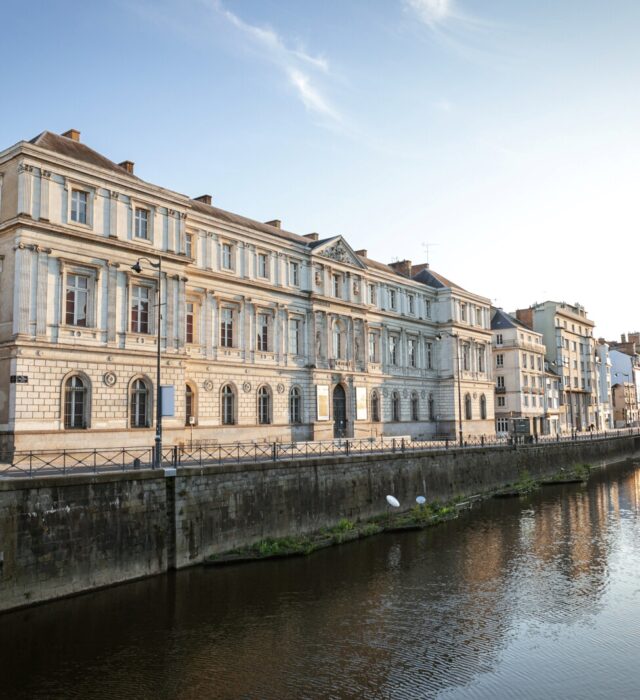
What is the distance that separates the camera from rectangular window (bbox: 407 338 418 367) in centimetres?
6069

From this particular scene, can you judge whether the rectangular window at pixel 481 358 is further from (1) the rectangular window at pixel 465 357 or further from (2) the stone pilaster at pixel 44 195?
(2) the stone pilaster at pixel 44 195

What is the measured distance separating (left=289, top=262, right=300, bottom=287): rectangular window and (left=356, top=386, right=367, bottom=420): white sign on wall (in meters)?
10.2

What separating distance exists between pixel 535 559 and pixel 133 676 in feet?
56.0

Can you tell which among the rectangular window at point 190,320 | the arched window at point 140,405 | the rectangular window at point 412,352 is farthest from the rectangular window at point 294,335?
the rectangular window at point 412,352

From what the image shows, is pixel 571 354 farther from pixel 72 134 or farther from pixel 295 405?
pixel 72 134

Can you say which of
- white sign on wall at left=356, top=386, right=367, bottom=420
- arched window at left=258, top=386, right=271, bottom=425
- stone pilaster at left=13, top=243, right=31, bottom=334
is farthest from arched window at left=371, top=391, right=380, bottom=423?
stone pilaster at left=13, top=243, right=31, bottom=334

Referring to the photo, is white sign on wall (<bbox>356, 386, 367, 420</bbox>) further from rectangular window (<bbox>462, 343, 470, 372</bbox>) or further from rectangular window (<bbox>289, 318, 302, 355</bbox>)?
rectangular window (<bbox>462, 343, 470, 372</bbox>)

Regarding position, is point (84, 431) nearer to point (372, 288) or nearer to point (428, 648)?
point (428, 648)

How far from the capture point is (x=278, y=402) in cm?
4469

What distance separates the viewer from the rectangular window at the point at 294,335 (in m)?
46.7

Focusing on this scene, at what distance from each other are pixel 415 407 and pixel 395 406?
325 cm

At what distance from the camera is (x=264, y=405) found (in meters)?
43.8

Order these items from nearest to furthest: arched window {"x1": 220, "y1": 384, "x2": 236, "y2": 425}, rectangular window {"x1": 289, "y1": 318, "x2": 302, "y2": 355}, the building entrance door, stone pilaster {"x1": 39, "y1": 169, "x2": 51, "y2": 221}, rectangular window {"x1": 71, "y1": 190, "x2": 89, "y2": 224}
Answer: stone pilaster {"x1": 39, "y1": 169, "x2": 51, "y2": 221} → rectangular window {"x1": 71, "y1": 190, "x2": 89, "y2": 224} → arched window {"x1": 220, "y1": 384, "x2": 236, "y2": 425} → rectangular window {"x1": 289, "y1": 318, "x2": 302, "y2": 355} → the building entrance door

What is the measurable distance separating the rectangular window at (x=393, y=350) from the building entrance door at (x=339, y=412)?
8599mm
